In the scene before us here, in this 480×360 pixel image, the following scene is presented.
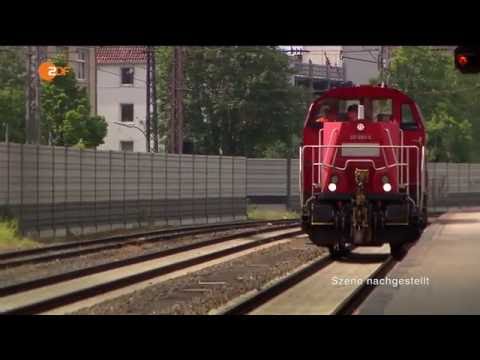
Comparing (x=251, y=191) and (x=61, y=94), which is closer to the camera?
(x=61, y=94)

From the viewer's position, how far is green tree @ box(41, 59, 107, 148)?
1091 centimetres

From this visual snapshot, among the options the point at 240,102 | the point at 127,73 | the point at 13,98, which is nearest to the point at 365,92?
the point at 240,102

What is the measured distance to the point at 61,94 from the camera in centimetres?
1307

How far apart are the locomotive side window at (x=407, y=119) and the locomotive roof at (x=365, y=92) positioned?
349mm

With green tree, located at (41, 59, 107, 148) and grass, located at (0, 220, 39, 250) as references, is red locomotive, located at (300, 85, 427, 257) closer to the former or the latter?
green tree, located at (41, 59, 107, 148)

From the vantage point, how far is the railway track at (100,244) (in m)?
15.1

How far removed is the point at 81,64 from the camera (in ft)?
31.6

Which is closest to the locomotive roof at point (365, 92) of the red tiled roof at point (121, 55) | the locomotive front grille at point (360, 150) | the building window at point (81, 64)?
the locomotive front grille at point (360, 150)

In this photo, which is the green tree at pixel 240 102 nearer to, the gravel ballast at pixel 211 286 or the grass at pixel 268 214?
the gravel ballast at pixel 211 286

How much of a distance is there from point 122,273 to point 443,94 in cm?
568
